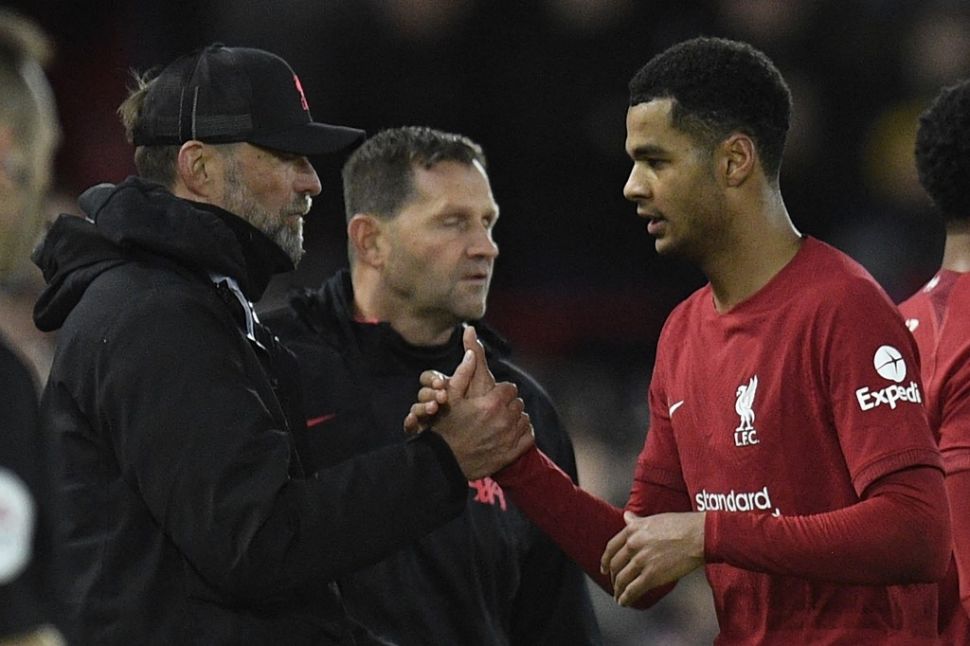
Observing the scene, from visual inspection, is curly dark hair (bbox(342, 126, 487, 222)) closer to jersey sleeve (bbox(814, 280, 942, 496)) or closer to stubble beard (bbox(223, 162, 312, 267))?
stubble beard (bbox(223, 162, 312, 267))

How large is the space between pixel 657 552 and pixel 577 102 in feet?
18.3

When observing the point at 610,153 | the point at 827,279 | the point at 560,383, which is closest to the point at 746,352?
the point at 827,279

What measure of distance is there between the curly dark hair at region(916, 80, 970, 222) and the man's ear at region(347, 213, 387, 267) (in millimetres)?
1560

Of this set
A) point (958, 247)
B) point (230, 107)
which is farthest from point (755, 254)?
point (230, 107)

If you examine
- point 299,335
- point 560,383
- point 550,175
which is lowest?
point 560,383

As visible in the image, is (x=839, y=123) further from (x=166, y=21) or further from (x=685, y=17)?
(x=166, y=21)

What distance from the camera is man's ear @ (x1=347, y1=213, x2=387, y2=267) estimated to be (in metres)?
4.59

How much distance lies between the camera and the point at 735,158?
326 cm

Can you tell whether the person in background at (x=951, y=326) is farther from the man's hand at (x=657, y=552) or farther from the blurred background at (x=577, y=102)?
the blurred background at (x=577, y=102)

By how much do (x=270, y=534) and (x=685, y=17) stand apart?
599 cm

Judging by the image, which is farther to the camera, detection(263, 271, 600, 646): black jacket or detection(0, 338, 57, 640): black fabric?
detection(263, 271, 600, 646): black jacket

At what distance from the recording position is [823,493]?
3.06 meters

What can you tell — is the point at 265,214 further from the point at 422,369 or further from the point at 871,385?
the point at 871,385

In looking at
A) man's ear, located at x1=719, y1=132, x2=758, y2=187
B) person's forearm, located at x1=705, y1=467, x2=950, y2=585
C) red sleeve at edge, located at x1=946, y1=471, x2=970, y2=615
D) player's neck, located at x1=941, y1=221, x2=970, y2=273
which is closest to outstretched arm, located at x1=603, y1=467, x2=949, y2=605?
person's forearm, located at x1=705, y1=467, x2=950, y2=585
